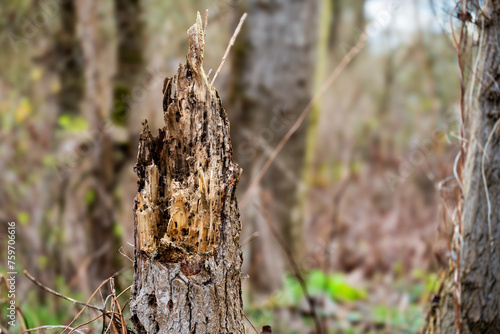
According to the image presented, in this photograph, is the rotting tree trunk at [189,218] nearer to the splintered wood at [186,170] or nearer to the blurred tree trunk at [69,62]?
the splintered wood at [186,170]

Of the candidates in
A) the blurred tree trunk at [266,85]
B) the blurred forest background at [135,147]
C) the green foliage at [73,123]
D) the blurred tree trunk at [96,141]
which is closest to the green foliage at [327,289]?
the blurred forest background at [135,147]

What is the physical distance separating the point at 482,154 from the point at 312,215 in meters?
6.90

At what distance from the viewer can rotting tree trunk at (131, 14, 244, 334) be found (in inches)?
48.1

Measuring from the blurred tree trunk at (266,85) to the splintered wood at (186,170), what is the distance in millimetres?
3028

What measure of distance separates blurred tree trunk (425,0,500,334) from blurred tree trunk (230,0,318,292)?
9.03 ft

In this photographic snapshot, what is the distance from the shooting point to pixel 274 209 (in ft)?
15.4

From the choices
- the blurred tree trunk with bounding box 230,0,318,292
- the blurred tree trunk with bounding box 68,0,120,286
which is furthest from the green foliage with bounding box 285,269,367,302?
the blurred tree trunk with bounding box 68,0,120,286

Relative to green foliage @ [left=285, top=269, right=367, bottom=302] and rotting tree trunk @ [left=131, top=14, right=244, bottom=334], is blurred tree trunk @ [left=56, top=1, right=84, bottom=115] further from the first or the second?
rotting tree trunk @ [left=131, top=14, right=244, bottom=334]

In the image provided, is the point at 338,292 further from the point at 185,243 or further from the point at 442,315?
the point at 185,243

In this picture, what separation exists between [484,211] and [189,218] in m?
1.16

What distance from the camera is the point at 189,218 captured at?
1.27 metres

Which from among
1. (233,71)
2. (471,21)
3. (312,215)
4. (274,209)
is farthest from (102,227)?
(312,215)

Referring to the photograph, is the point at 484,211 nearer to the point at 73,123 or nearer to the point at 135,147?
the point at 135,147

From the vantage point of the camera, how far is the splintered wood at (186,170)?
1.26 meters
